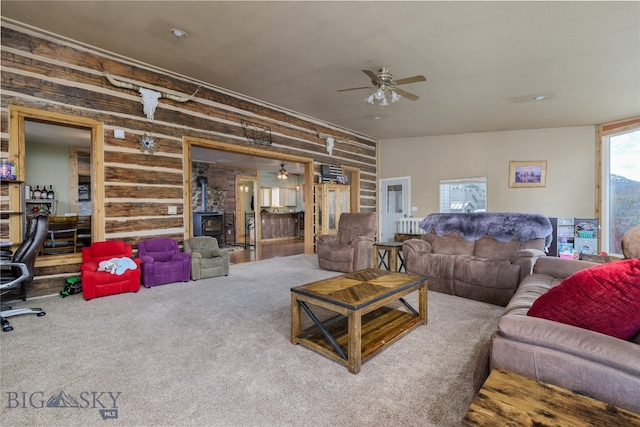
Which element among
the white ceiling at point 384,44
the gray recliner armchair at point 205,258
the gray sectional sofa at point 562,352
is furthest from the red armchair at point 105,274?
the gray sectional sofa at point 562,352

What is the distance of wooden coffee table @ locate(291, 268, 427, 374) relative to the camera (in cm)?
207

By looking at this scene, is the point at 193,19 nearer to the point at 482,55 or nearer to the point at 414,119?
the point at 482,55

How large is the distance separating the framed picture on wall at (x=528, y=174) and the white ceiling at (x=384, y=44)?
5.52ft

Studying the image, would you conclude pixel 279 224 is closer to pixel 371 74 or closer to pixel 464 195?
pixel 464 195

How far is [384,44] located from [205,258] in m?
4.05

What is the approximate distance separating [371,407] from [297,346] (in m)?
0.85

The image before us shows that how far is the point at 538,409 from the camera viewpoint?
944mm

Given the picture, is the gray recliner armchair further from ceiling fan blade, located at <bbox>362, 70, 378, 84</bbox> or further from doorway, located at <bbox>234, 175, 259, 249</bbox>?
doorway, located at <bbox>234, 175, 259, 249</bbox>

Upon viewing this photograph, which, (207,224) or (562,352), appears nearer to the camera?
(562,352)

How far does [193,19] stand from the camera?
10.6 feet

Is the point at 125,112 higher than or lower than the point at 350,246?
higher

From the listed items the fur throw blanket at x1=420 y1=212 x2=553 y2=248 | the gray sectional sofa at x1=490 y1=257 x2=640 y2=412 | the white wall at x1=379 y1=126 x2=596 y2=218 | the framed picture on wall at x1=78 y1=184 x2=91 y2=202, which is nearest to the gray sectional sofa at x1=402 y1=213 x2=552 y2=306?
the fur throw blanket at x1=420 y1=212 x2=553 y2=248

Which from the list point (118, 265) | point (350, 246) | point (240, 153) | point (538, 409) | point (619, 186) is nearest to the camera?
point (538, 409)

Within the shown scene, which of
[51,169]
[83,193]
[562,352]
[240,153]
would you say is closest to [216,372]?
[562,352]
